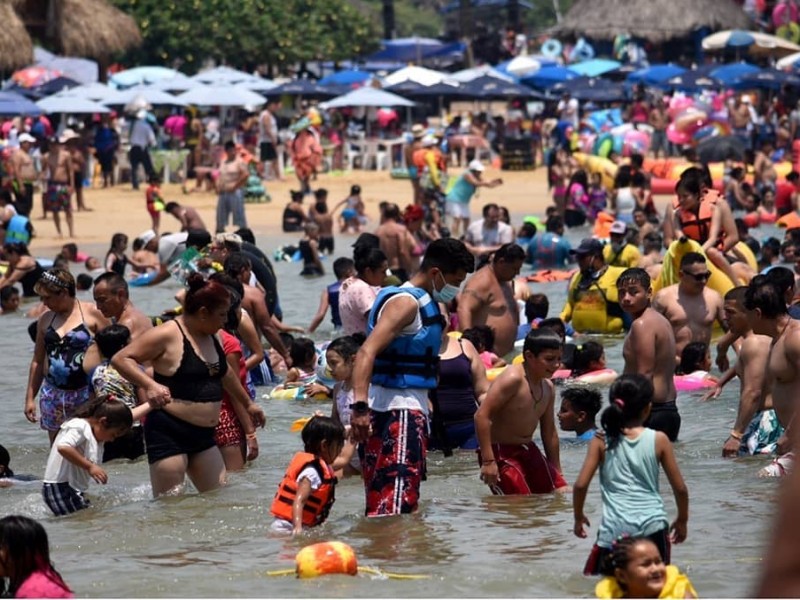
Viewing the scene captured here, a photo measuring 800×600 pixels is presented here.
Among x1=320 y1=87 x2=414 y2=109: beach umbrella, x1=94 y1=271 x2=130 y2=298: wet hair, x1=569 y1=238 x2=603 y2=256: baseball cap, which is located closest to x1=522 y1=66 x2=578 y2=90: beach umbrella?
x1=320 y1=87 x2=414 y2=109: beach umbrella

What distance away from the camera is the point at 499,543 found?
7145mm

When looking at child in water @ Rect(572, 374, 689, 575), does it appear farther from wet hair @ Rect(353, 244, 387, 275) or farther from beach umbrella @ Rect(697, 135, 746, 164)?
beach umbrella @ Rect(697, 135, 746, 164)

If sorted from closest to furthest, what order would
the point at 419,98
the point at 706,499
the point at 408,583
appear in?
the point at 408,583
the point at 706,499
the point at 419,98

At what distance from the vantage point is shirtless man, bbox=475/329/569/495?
7.08 metres

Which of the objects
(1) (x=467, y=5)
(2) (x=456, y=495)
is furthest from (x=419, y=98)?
(2) (x=456, y=495)

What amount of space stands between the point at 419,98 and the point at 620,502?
41788 millimetres

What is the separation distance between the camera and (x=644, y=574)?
197 inches

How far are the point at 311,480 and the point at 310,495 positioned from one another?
0.07 metres

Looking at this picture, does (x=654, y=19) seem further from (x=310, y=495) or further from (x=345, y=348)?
(x=310, y=495)

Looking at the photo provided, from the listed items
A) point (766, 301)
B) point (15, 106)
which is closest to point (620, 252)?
point (766, 301)

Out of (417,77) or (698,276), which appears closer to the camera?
(698,276)

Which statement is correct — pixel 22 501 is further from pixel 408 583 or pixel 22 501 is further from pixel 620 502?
pixel 620 502

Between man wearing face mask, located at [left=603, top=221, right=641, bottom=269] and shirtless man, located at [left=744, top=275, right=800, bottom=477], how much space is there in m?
7.19

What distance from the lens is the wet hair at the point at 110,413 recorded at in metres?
7.49
